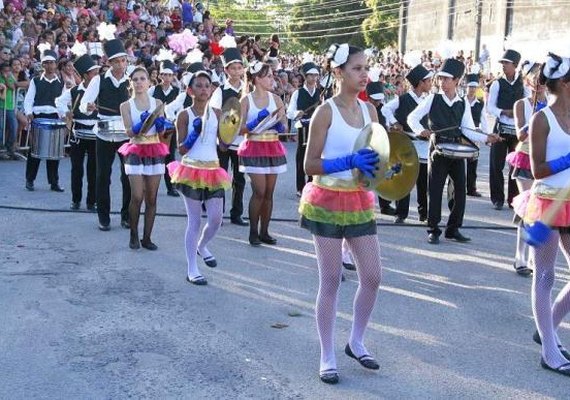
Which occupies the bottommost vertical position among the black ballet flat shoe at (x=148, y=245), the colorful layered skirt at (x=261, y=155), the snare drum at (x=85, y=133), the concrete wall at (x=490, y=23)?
the black ballet flat shoe at (x=148, y=245)

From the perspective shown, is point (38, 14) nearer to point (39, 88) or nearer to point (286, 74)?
point (286, 74)

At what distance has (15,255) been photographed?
8.04 m

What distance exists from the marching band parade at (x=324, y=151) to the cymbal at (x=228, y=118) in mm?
10

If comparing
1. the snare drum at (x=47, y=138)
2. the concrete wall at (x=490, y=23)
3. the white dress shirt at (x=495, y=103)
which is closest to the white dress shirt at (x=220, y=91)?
the snare drum at (x=47, y=138)

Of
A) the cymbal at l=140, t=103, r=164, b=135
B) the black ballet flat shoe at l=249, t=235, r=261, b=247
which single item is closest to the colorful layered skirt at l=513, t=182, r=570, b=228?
the black ballet flat shoe at l=249, t=235, r=261, b=247

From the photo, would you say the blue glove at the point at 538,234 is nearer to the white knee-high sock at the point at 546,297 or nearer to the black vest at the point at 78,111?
the white knee-high sock at the point at 546,297

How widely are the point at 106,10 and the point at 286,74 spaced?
5.80m

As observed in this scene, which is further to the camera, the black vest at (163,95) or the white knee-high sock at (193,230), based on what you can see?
the black vest at (163,95)

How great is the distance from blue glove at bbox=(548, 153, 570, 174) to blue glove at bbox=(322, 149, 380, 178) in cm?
112

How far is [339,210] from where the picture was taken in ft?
15.8

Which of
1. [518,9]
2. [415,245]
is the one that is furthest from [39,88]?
[518,9]

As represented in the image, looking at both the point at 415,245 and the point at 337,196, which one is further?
the point at 415,245

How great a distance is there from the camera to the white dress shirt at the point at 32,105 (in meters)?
11.9

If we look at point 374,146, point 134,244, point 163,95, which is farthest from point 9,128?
point 374,146
